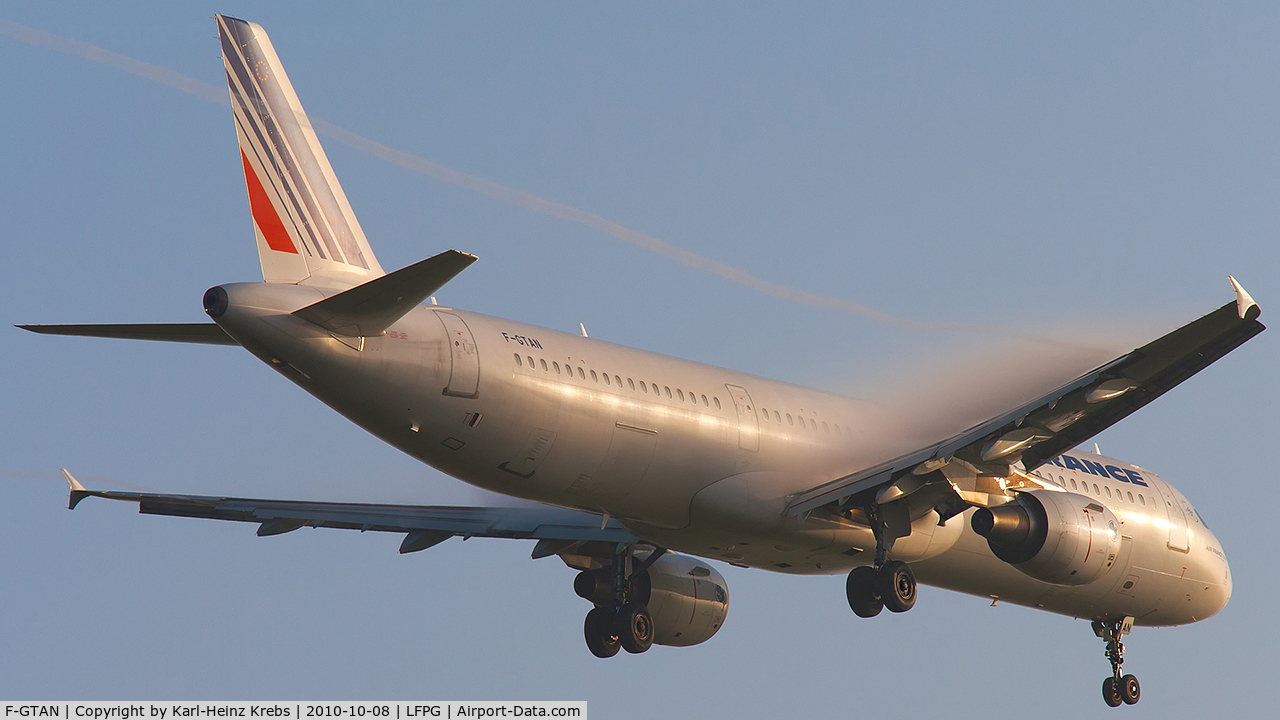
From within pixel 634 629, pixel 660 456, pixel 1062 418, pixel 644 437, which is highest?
pixel 1062 418

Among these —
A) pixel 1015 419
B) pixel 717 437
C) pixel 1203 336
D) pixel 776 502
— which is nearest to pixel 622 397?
pixel 717 437

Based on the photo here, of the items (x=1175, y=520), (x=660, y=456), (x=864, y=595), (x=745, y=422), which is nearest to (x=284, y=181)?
(x=660, y=456)

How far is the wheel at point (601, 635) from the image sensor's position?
2383 centimetres

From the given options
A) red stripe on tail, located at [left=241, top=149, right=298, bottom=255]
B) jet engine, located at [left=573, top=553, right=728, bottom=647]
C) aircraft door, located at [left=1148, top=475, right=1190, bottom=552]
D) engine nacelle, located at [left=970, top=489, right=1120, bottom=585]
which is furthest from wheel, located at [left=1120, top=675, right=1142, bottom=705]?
red stripe on tail, located at [left=241, top=149, right=298, bottom=255]

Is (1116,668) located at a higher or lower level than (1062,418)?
lower

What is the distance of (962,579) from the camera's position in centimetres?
2492

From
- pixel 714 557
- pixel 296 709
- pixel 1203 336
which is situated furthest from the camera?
pixel 714 557

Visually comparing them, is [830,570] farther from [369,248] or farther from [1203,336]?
[369,248]

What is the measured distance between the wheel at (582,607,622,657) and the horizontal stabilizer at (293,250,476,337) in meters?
8.33

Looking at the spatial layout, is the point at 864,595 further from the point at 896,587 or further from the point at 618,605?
the point at 618,605

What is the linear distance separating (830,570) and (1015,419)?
4734 millimetres

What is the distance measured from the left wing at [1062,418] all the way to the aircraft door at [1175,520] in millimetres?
6201

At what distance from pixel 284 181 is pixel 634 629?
31.8 ft

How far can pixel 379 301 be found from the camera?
1675 cm
